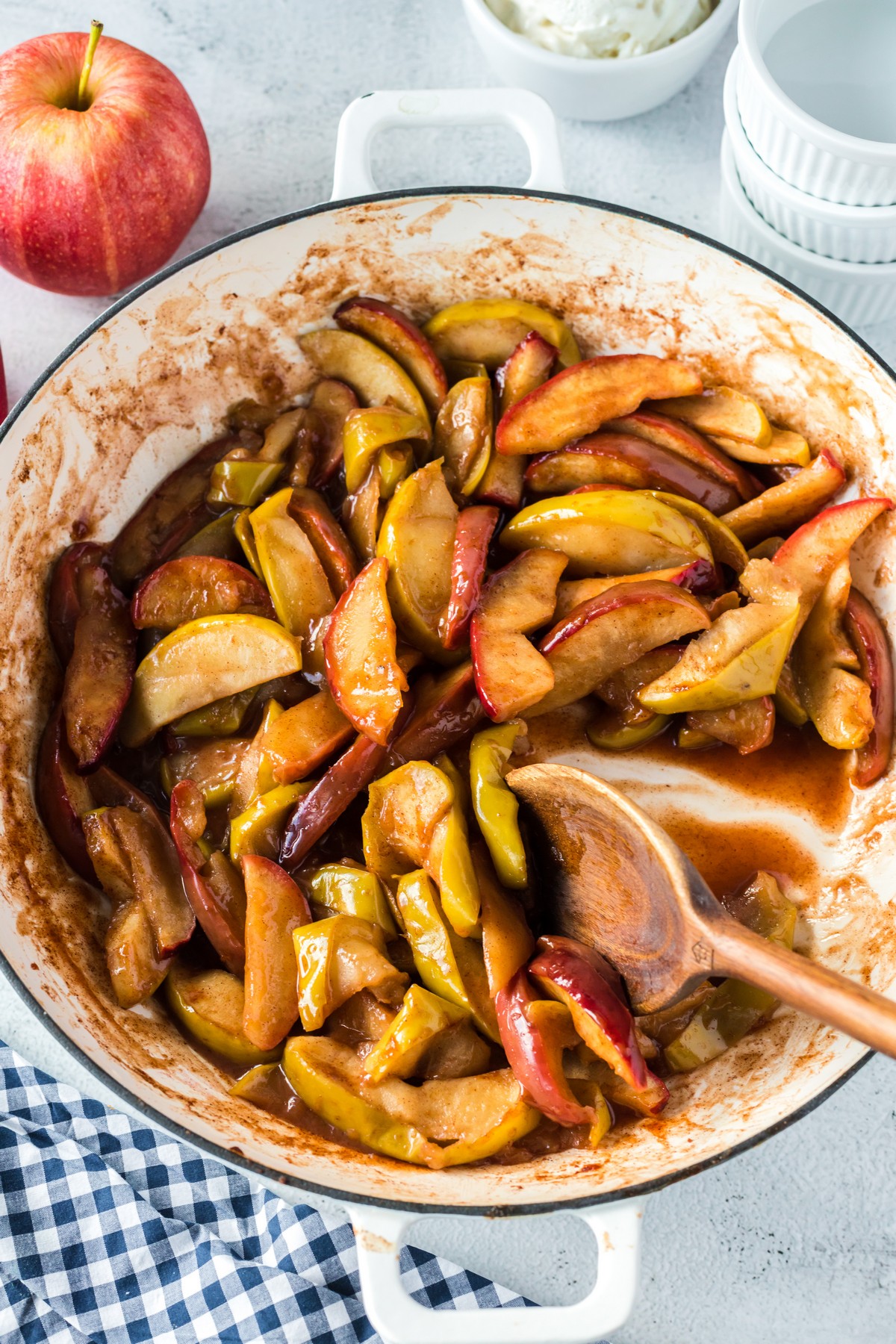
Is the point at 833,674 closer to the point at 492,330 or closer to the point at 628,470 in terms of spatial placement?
the point at 628,470

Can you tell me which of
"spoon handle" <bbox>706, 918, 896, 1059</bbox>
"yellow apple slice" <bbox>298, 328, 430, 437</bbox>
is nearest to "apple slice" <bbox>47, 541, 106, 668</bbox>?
"yellow apple slice" <bbox>298, 328, 430, 437</bbox>

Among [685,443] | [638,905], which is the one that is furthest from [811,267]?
[638,905]

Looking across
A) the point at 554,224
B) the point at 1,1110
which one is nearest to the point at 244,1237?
the point at 1,1110

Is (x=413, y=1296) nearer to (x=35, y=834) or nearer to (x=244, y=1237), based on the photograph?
(x=244, y=1237)

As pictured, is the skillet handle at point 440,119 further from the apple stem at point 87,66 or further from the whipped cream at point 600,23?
the apple stem at point 87,66

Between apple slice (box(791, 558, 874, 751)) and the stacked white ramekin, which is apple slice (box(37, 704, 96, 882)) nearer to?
apple slice (box(791, 558, 874, 751))

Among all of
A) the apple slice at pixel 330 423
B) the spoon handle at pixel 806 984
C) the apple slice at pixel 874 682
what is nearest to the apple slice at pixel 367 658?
the apple slice at pixel 330 423
